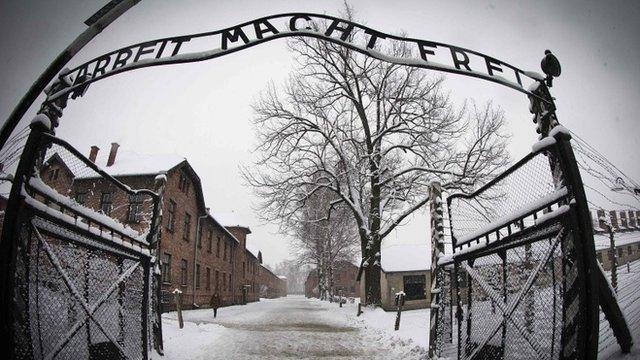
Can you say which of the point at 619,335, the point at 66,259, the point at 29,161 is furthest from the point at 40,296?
the point at 619,335

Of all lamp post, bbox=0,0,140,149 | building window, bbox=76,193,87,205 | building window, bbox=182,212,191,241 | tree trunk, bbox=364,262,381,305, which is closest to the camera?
lamp post, bbox=0,0,140,149

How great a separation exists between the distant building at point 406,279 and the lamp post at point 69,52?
23.6 metres

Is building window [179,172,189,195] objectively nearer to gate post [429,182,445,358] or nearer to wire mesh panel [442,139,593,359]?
gate post [429,182,445,358]

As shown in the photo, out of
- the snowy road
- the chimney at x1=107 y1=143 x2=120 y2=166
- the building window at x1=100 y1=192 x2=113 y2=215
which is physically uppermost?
the chimney at x1=107 y1=143 x2=120 y2=166

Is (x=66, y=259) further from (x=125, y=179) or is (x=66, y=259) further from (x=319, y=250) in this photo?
(x=319, y=250)

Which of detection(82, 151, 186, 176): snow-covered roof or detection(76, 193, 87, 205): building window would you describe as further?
detection(82, 151, 186, 176): snow-covered roof

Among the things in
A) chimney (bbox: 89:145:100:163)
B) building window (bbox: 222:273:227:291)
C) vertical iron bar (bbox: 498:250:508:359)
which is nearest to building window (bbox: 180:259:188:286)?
chimney (bbox: 89:145:100:163)

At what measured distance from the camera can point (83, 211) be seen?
3275mm

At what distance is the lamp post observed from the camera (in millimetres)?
3314

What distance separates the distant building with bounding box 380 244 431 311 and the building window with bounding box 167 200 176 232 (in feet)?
48.7

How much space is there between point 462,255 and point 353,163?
1121 centimetres

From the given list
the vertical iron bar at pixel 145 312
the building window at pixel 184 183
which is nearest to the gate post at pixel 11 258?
the vertical iron bar at pixel 145 312

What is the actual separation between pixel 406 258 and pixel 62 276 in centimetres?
2661

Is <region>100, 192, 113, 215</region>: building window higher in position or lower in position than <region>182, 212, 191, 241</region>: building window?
higher
